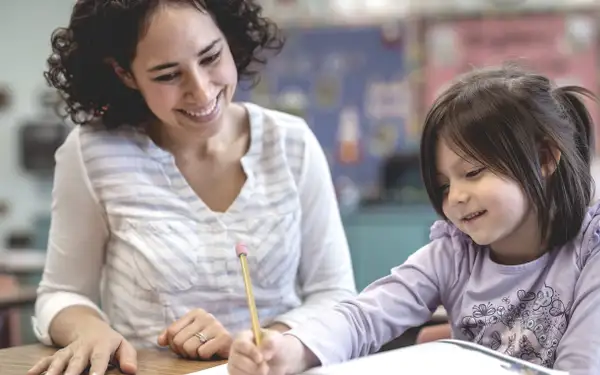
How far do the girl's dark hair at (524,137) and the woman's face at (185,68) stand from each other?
0.41 metres

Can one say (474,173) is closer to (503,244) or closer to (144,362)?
(503,244)

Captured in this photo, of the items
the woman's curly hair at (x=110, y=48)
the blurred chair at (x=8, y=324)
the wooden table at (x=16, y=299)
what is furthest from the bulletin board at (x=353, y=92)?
the woman's curly hair at (x=110, y=48)

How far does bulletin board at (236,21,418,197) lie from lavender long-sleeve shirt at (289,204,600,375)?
377 cm

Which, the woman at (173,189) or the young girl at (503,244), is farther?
the woman at (173,189)

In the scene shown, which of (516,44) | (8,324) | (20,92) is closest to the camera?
(8,324)

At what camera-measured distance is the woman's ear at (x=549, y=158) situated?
921 mm

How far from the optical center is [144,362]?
1041 millimetres

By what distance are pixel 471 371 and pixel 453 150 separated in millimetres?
257

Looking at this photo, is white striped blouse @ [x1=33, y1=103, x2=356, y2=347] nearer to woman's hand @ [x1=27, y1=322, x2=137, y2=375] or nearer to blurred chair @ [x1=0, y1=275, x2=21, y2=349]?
woman's hand @ [x1=27, y1=322, x2=137, y2=375]

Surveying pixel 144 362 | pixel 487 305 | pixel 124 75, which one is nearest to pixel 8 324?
pixel 124 75

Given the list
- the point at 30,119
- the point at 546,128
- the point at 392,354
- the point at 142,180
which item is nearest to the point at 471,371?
the point at 392,354

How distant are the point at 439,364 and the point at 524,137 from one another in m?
0.28

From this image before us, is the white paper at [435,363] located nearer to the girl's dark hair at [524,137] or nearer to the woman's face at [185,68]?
the girl's dark hair at [524,137]

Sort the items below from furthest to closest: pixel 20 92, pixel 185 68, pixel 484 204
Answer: pixel 20 92 < pixel 185 68 < pixel 484 204
